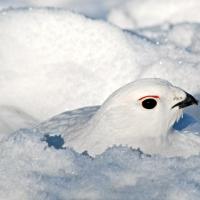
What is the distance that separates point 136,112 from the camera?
315 centimetres

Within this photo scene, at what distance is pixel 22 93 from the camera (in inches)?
175

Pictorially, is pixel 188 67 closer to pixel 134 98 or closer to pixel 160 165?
pixel 134 98

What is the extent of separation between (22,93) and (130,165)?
6.57 ft

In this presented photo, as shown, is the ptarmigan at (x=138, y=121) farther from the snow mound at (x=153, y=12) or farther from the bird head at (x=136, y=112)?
the snow mound at (x=153, y=12)

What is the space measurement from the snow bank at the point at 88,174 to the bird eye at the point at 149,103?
21.0 inches

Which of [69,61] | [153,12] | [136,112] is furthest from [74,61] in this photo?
[136,112]

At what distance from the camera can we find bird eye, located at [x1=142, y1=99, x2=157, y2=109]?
10.3ft

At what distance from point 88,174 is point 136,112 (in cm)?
76

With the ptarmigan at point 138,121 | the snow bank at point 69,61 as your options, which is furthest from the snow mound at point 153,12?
the ptarmigan at point 138,121

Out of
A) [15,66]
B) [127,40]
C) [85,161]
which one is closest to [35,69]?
[15,66]

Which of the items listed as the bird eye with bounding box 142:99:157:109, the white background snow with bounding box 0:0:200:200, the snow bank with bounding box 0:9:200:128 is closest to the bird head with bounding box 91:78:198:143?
the bird eye with bounding box 142:99:157:109

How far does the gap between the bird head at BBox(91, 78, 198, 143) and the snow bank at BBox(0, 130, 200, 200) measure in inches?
19.7

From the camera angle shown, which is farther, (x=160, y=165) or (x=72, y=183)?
(x=160, y=165)

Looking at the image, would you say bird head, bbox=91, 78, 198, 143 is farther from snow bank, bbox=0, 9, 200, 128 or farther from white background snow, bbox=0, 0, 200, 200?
snow bank, bbox=0, 9, 200, 128
